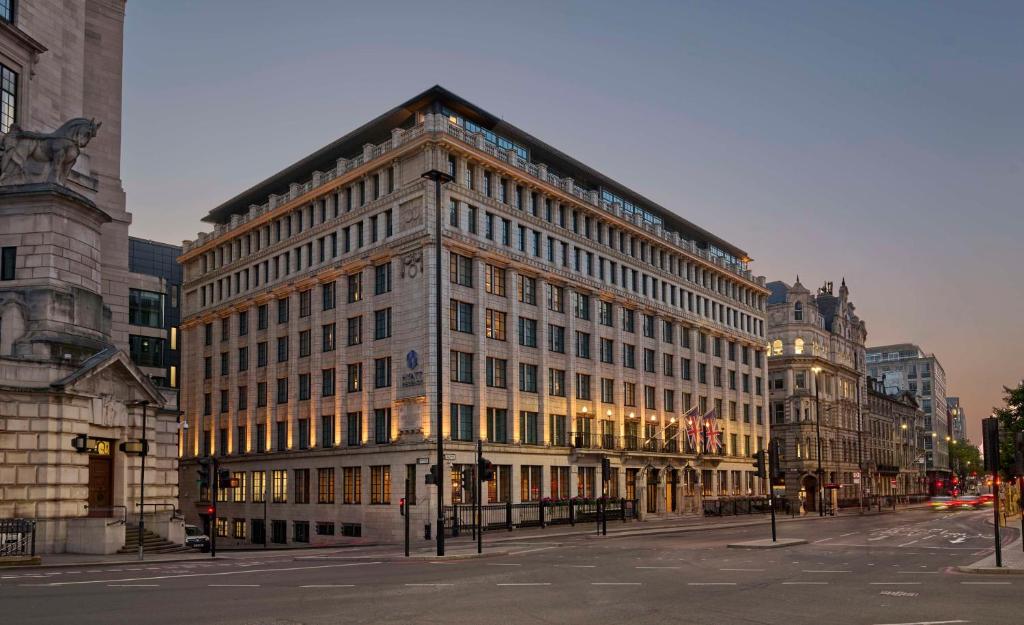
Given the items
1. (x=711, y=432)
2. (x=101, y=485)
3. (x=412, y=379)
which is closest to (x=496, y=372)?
(x=412, y=379)

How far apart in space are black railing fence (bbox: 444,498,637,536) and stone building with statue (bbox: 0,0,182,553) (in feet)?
52.9

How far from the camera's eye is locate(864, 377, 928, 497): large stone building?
423 feet

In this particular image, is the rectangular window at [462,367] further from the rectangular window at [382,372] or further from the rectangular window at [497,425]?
the rectangular window at [382,372]

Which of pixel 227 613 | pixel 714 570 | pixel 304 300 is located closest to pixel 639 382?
pixel 304 300

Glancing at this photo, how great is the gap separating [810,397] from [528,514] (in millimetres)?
61375

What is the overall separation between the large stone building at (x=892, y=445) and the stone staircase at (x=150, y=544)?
100293 millimetres

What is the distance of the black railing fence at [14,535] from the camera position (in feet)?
98.9

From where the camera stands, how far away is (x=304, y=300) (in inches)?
2630

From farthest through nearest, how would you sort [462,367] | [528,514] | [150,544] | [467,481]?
[528,514], [462,367], [467,481], [150,544]

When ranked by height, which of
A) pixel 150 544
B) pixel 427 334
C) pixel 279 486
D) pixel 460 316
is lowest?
pixel 150 544

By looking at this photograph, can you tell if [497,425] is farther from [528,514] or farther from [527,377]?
[528,514]

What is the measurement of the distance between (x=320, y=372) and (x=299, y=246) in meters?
9.86

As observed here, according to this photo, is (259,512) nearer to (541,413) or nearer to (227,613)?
(541,413)

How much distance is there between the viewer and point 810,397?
109500 millimetres
